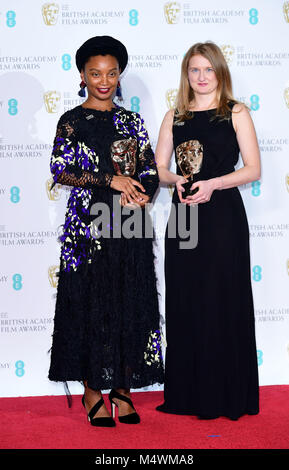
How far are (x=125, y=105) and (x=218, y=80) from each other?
724 millimetres

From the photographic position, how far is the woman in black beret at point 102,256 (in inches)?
116

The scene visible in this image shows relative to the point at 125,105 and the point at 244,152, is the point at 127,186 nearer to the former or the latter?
the point at 244,152

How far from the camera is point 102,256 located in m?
2.96

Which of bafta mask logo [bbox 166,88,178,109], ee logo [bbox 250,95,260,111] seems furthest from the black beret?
ee logo [bbox 250,95,260,111]

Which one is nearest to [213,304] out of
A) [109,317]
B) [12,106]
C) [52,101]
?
[109,317]

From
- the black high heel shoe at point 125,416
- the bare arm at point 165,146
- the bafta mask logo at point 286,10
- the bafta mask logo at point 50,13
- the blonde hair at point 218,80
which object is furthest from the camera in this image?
the bafta mask logo at point 286,10

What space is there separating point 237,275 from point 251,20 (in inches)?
65.5

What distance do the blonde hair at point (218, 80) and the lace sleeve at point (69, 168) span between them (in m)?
0.65

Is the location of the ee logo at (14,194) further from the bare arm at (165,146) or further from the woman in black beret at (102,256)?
the bare arm at (165,146)

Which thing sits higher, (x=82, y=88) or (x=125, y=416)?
(x=82, y=88)

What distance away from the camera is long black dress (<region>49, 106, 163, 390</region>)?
2947 millimetres

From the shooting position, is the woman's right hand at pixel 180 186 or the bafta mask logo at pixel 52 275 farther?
Result: the bafta mask logo at pixel 52 275
